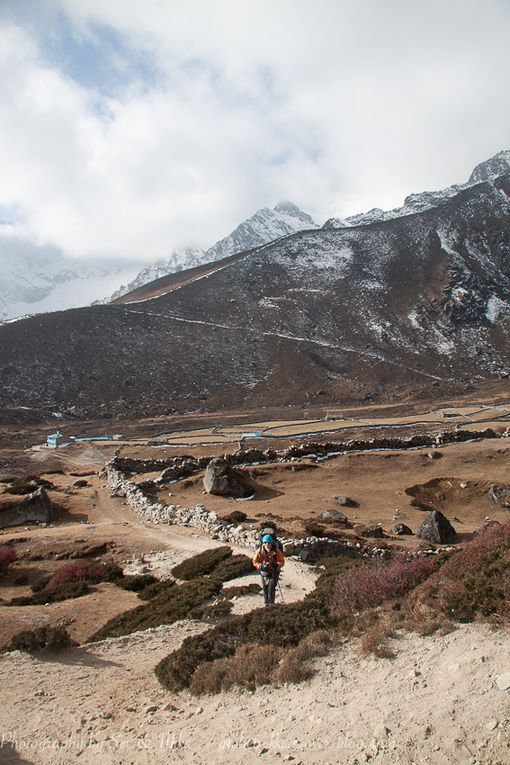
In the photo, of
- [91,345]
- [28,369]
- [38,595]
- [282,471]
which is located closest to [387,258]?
[91,345]

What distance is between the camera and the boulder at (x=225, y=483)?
3112 centimetres

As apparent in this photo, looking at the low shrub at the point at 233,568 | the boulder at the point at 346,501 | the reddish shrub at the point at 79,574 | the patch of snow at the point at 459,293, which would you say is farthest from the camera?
the patch of snow at the point at 459,293

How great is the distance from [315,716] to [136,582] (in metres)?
12.0

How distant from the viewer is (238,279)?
157 m

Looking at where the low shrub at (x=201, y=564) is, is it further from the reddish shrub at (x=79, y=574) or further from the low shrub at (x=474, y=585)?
the low shrub at (x=474, y=585)

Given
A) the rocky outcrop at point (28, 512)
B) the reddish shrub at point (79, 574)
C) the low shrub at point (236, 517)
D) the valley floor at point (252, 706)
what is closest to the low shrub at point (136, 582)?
the reddish shrub at point (79, 574)

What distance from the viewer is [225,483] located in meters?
31.2

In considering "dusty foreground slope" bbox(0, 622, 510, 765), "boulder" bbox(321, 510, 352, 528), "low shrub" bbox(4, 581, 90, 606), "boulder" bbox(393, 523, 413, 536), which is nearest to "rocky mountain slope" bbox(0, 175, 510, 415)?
"boulder" bbox(321, 510, 352, 528)

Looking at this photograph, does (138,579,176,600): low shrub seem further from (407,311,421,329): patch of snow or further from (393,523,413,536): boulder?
(407,311,421,329): patch of snow

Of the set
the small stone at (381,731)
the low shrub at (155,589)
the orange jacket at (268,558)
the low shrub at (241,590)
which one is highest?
the small stone at (381,731)

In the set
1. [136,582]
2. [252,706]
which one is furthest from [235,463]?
[252,706]

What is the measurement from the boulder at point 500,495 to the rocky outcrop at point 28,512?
25904 millimetres

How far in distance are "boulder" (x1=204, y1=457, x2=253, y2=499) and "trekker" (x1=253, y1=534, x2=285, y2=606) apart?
18.4 meters

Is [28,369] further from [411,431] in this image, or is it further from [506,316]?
[506,316]
